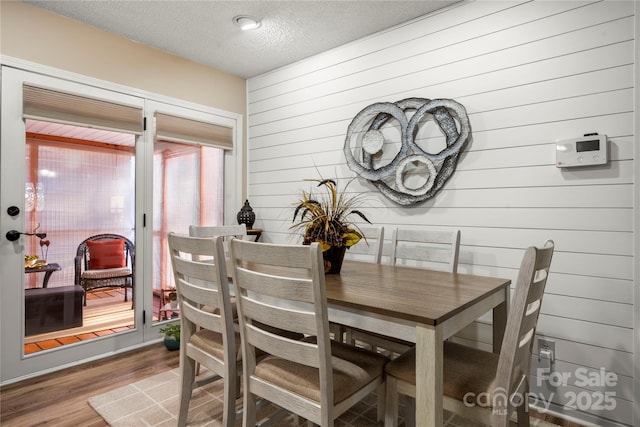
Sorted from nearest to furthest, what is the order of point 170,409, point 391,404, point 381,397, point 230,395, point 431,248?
point 391,404, point 230,395, point 381,397, point 170,409, point 431,248

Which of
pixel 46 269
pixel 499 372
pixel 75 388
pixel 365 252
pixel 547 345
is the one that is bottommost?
pixel 75 388

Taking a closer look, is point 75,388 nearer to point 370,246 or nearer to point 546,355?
point 370,246

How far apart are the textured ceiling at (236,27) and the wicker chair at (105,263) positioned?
5.55ft

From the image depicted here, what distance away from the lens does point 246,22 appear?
280 centimetres

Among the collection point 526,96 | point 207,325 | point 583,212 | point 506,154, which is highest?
point 526,96

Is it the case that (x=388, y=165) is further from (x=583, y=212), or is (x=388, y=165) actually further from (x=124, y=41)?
(x=124, y=41)

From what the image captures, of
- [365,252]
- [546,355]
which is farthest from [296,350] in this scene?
[546,355]

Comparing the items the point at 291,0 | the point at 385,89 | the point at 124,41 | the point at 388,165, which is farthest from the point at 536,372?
the point at 124,41

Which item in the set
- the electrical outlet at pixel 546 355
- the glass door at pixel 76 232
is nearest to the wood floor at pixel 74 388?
the glass door at pixel 76 232

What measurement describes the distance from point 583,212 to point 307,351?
1764 millimetres

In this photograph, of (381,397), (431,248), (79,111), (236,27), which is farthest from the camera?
(236,27)

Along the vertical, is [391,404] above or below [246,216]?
below

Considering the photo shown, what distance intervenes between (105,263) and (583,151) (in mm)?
3447

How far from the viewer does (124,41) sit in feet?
9.88
